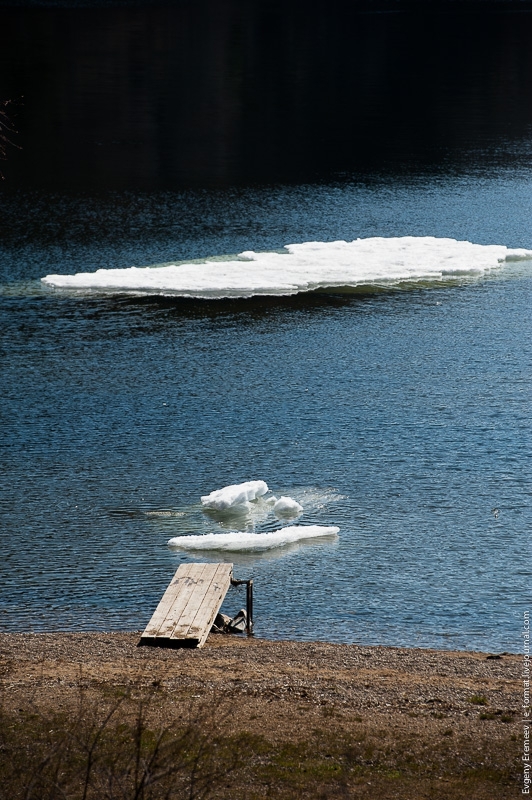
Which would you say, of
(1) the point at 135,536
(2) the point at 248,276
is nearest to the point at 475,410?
(1) the point at 135,536

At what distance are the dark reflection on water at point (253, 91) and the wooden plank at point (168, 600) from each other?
3181 cm

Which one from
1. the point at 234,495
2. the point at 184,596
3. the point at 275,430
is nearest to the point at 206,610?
the point at 184,596

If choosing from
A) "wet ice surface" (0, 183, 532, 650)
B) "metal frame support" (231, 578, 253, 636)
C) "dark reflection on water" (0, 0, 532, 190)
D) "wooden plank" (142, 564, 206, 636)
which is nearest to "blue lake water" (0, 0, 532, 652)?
"wet ice surface" (0, 183, 532, 650)

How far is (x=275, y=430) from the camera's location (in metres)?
22.7

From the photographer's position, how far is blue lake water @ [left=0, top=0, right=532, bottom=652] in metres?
16.8

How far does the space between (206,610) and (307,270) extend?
20.7 metres

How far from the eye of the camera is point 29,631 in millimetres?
15648

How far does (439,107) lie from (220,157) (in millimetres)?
17587

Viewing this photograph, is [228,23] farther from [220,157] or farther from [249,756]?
[249,756]

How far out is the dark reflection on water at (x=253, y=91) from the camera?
164 feet

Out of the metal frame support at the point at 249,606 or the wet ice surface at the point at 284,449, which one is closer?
the metal frame support at the point at 249,606

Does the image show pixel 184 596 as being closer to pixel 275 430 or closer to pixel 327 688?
pixel 327 688

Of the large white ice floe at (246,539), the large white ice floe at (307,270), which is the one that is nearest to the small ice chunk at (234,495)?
the large white ice floe at (246,539)

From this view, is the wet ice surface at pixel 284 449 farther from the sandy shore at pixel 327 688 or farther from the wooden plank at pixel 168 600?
the sandy shore at pixel 327 688
